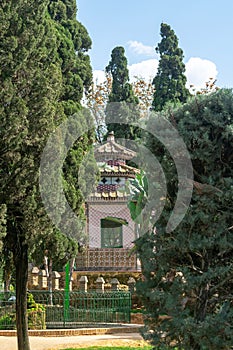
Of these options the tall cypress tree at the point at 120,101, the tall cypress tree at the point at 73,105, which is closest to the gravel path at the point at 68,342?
the tall cypress tree at the point at 73,105

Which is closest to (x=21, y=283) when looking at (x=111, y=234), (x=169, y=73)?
(x=111, y=234)

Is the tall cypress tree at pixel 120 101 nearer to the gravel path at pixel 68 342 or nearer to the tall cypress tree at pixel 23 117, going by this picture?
the gravel path at pixel 68 342

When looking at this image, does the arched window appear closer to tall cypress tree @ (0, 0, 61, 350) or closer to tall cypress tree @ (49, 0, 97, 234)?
tall cypress tree @ (49, 0, 97, 234)

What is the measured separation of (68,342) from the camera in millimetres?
13539

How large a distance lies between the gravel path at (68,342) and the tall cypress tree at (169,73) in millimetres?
22356

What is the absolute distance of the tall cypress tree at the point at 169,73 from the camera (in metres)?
36.3

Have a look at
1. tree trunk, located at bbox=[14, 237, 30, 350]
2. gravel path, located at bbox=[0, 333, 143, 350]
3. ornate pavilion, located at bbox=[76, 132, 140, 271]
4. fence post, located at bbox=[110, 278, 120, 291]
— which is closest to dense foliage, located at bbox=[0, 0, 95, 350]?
tree trunk, located at bbox=[14, 237, 30, 350]

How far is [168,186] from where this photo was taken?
22.7 feet

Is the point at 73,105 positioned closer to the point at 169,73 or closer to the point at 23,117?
the point at 23,117

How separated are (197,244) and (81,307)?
41.9 ft

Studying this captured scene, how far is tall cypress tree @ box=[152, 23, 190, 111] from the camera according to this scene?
3634 centimetres

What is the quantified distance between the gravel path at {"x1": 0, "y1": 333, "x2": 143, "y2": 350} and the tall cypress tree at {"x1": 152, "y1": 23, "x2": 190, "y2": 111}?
22.4 metres

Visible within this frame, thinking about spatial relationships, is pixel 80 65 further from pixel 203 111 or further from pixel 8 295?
pixel 203 111

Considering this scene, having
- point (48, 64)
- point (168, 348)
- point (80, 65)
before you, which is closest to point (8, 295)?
point (80, 65)
